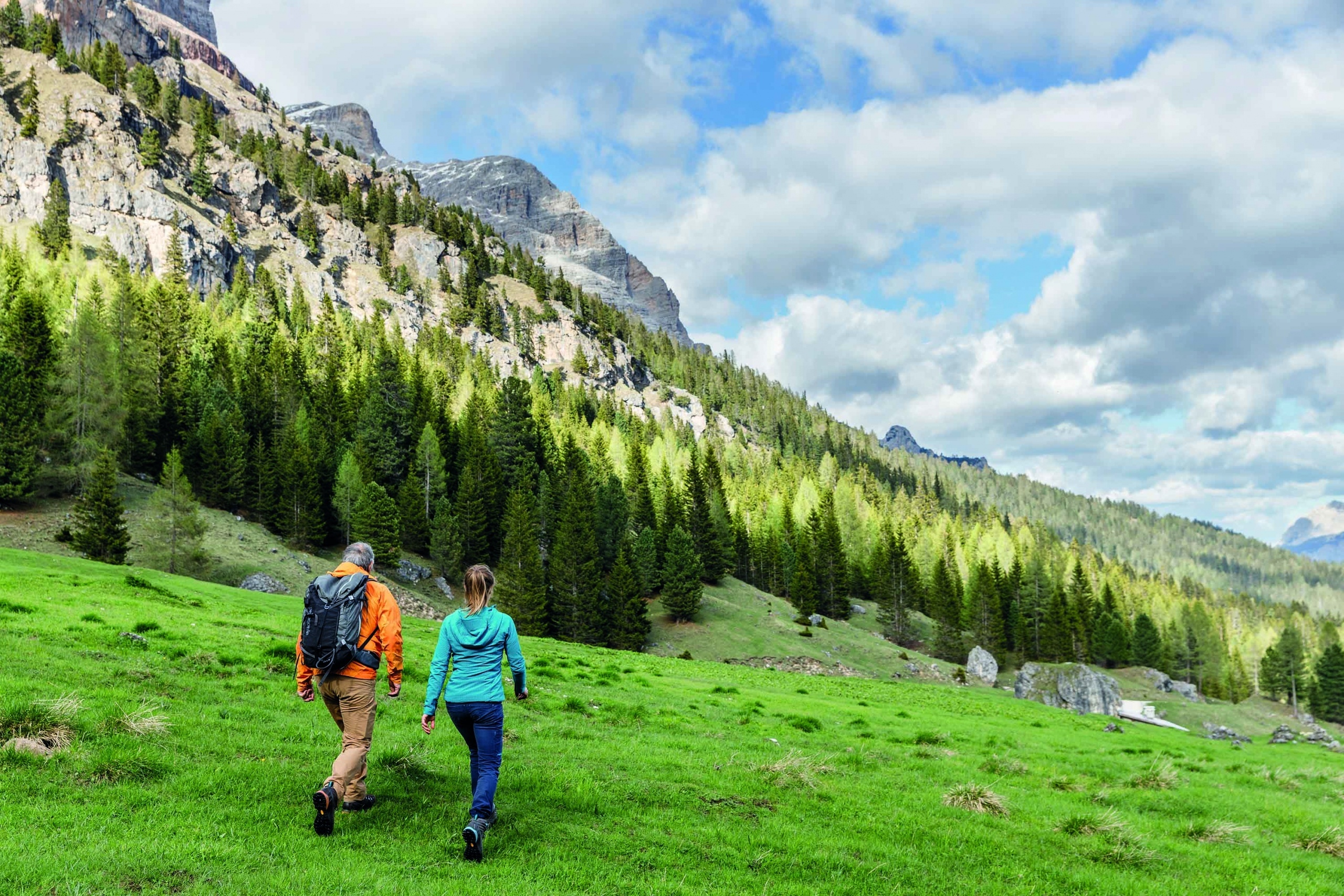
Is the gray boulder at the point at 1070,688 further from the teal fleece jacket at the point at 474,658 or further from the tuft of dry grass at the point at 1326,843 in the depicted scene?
the teal fleece jacket at the point at 474,658

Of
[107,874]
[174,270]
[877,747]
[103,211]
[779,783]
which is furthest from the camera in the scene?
[103,211]

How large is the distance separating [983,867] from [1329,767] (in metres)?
31.1

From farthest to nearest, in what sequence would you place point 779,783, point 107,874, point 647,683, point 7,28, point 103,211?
point 7,28
point 103,211
point 647,683
point 779,783
point 107,874

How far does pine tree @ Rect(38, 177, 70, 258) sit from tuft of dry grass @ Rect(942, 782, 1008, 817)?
16592 cm

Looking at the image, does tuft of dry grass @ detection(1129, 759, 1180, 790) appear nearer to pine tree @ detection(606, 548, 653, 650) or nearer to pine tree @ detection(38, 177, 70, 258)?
pine tree @ detection(606, 548, 653, 650)

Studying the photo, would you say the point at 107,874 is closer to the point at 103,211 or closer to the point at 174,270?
the point at 174,270

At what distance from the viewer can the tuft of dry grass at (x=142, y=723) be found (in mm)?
10008

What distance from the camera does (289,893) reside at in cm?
637

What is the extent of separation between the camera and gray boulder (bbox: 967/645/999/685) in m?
76.8

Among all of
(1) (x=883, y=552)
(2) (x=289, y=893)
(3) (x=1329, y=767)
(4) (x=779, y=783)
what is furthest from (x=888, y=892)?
(1) (x=883, y=552)

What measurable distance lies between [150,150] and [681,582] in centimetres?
17995

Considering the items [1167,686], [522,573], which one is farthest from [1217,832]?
[1167,686]

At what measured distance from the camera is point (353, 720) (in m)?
8.58

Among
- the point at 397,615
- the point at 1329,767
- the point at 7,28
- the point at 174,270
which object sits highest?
the point at 7,28
